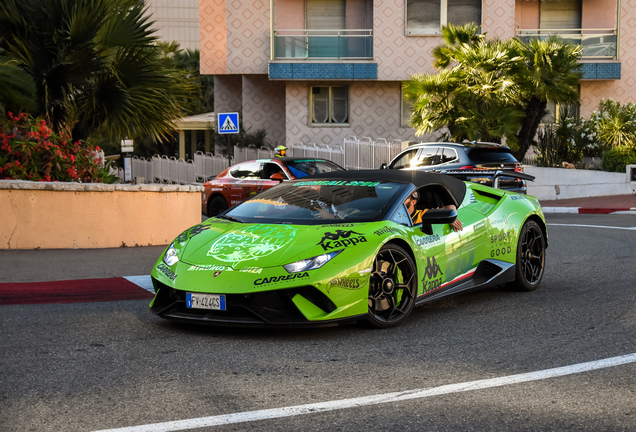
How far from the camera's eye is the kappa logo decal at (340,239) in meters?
6.55

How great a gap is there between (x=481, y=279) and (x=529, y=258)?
1.01 metres

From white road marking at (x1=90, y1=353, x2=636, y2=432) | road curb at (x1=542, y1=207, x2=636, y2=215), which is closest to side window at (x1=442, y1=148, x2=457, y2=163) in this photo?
road curb at (x1=542, y1=207, x2=636, y2=215)

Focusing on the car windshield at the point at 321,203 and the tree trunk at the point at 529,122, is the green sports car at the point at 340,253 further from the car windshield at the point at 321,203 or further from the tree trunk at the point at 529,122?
the tree trunk at the point at 529,122

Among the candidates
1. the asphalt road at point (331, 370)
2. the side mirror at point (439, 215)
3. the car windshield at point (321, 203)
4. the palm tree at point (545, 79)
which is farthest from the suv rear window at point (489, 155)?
the side mirror at point (439, 215)

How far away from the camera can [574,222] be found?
58.6ft

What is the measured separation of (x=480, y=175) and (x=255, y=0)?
17435mm

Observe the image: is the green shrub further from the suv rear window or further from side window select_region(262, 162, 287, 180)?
side window select_region(262, 162, 287, 180)

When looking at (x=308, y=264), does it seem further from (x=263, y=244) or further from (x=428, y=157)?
(x=428, y=157)

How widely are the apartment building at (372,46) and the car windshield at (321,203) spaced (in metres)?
22.8

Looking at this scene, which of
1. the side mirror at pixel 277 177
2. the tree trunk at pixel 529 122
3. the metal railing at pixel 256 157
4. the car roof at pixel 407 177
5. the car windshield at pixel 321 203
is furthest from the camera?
the metal railing at pixel 256 157

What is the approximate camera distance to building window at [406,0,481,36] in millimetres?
30953

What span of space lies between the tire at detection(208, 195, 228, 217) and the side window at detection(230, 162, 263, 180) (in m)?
0.64

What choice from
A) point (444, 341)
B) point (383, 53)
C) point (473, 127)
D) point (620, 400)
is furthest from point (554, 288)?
point (383, 53)

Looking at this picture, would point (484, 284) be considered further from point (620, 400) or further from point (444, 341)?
point (620, 400)
